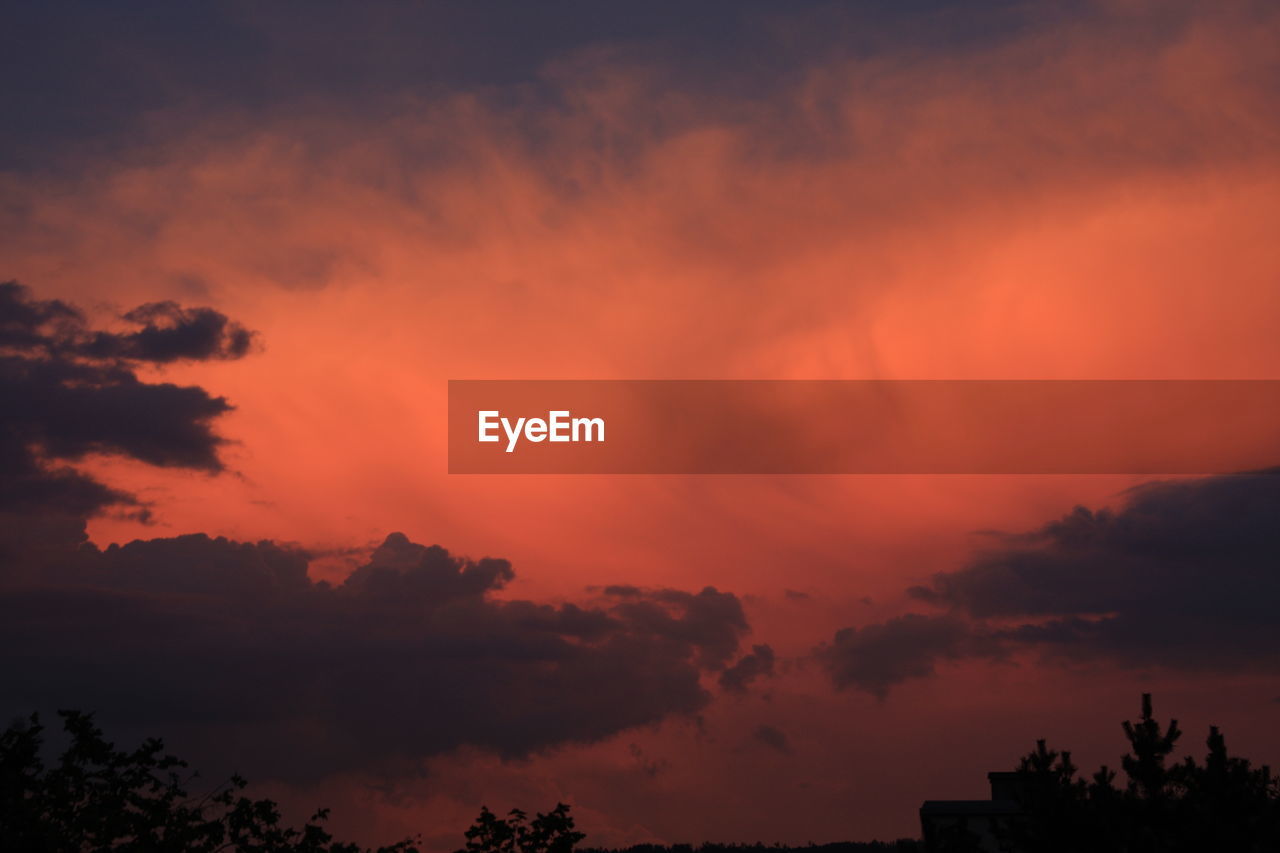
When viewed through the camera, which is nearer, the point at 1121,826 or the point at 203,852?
the point at 1121,826

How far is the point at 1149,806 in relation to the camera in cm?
3472

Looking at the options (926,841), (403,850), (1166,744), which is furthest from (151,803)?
(1166,744)

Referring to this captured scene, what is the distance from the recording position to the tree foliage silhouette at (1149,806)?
32.3 m

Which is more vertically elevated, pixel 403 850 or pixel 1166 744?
pixel 1166 744

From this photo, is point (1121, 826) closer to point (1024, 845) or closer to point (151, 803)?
point (1024, 845)

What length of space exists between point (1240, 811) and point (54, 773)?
36.2m

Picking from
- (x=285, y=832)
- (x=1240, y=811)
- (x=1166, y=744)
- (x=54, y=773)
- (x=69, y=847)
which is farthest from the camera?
(x=285, y=832)

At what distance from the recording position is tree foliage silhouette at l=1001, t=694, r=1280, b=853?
106 ft

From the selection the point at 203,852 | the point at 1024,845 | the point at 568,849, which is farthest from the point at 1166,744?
the point at 203,852

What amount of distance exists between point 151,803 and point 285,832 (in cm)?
465

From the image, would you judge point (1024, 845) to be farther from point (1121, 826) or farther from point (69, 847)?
point (69, 847)

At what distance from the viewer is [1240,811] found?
33.2m

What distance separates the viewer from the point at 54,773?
41.8m

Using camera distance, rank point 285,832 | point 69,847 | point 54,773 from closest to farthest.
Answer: point 69,847 < point 54,773 < point 285,832
